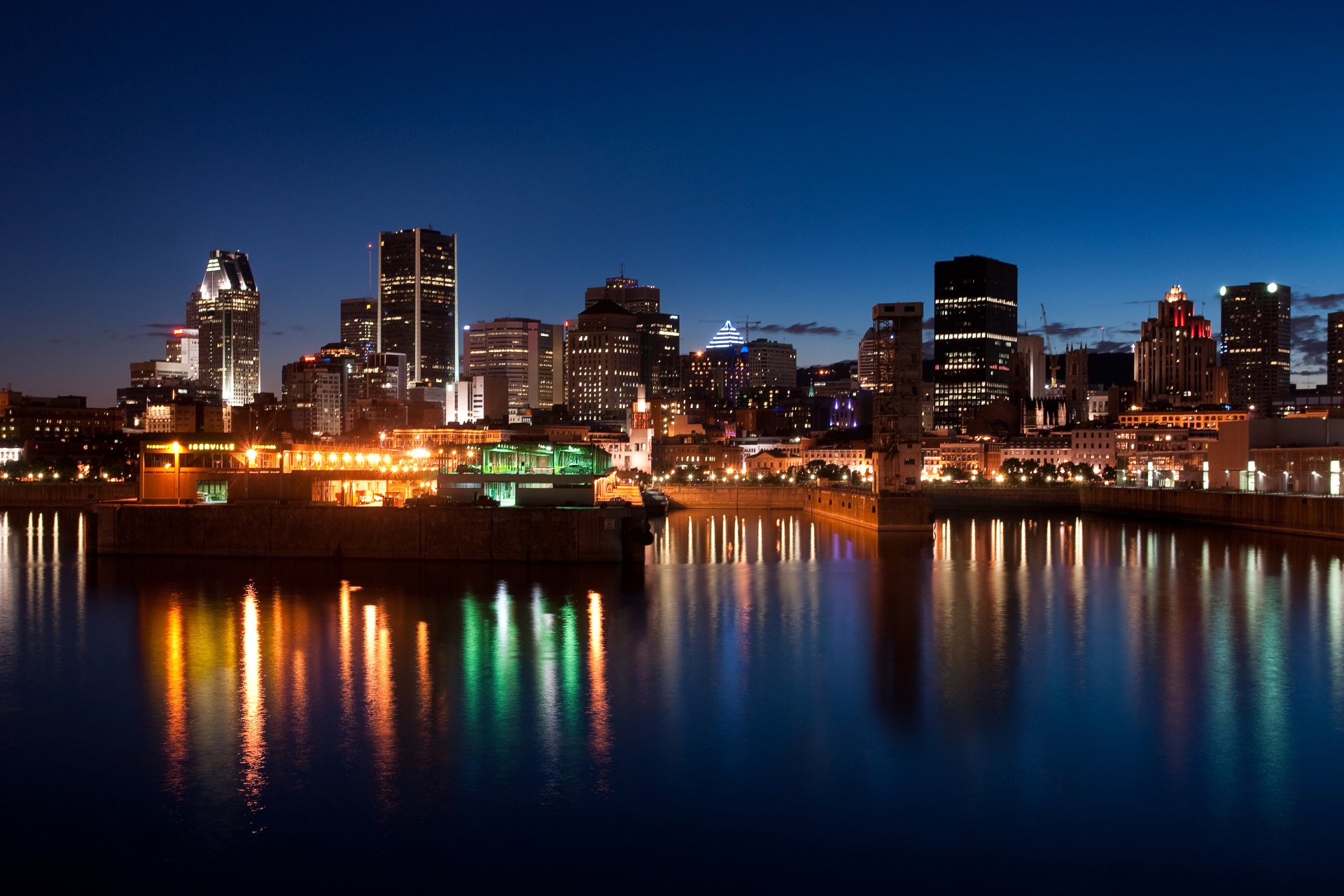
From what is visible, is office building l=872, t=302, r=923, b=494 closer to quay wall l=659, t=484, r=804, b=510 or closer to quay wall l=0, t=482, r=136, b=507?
quay wall l=659, t=484, r=804, b=510

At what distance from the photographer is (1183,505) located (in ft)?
270

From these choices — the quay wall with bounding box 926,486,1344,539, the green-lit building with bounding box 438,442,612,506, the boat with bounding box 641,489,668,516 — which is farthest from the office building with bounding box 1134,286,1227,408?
the green-lit building with bounding box 438,442,612,506

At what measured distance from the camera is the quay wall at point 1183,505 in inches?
2623

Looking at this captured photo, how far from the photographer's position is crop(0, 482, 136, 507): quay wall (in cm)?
10132

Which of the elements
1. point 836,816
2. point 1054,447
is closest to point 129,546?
point 836,816

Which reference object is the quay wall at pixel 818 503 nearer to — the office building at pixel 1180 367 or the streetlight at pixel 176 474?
the streetlight at pixel 176 474

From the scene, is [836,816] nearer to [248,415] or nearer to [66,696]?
[66,696]

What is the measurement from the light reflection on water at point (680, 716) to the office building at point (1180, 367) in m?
163

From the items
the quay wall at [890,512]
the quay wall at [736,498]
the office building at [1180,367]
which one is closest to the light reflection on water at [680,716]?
the quay wall at [890,512]

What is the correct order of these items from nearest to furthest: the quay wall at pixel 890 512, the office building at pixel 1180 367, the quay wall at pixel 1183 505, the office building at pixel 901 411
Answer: the quay wall at pixel 1183 505 → the quay wall at pixel 890 512 → the office building at pixel 901 411 → the office building at pixel 1180 367

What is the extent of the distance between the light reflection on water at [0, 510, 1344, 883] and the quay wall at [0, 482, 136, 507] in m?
62.9

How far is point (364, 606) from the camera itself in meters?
36.8

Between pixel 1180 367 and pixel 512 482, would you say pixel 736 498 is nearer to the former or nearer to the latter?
pixel 512 482

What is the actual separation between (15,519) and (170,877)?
79.1 metres
